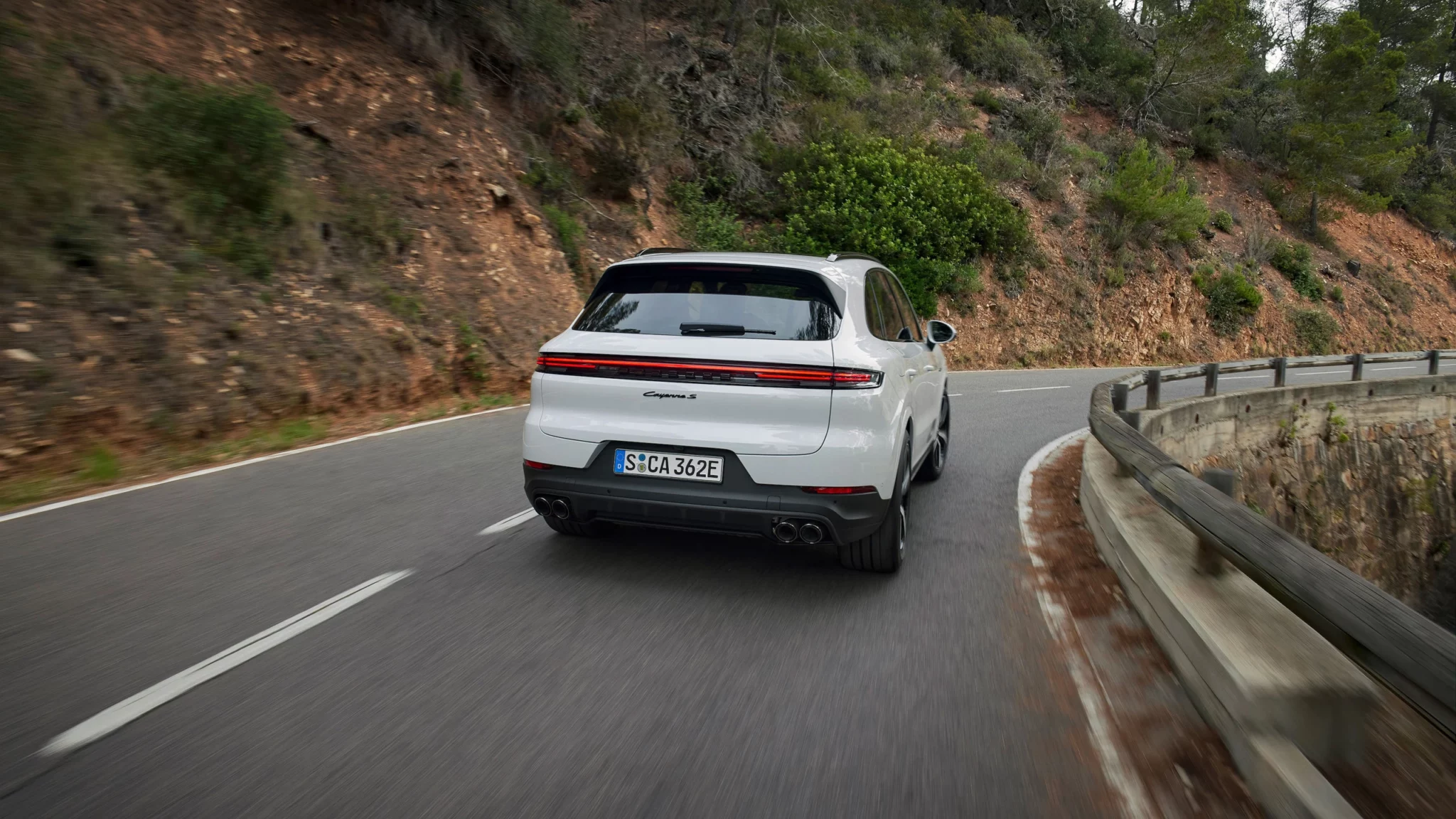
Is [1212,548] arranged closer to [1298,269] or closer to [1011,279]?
[1011,279]

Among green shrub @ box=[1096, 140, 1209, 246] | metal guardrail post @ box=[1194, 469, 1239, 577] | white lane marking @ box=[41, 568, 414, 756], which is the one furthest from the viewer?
green shrub @ box=[1096, 140, 1209, 246]

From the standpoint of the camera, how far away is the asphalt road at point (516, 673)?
2625mm

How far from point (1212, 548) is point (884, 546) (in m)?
1.54

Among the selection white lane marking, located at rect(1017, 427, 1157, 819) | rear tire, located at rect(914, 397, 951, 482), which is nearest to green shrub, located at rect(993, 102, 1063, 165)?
rear tire, located at rect(914, 397, 951, 482)

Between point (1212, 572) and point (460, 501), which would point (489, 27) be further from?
point (1212, 572)

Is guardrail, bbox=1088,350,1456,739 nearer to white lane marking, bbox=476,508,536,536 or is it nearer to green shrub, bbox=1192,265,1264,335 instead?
white lane marking, bbox=476,508,536,536

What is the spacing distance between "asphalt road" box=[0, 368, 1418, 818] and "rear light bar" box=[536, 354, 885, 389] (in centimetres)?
107

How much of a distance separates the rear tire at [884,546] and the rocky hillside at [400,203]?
18.9 ft

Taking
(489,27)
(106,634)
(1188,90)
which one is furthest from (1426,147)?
(106,634)

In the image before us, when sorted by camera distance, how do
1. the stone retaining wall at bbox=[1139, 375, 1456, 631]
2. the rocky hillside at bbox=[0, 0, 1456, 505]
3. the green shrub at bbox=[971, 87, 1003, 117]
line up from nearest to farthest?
the rocky hillside at bbox=[0, 0, 1456, 505]
the stone retaining wall at bbox=[1139, 375, 1456, 631]
the green shrub at bbox=[971, 87, 1003, 117]

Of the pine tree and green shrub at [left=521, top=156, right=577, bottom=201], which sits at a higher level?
the pine tree

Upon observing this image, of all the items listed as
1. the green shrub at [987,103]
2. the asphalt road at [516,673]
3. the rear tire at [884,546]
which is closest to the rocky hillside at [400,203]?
the green shrub at [987,103]

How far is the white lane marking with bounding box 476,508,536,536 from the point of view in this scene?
5.38 metres

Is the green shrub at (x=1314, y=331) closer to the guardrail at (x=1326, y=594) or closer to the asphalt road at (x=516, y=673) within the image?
the asphalt road at (x=516, y=673)
